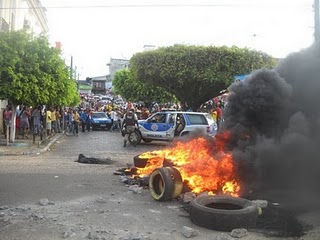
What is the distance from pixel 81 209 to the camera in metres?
7.08

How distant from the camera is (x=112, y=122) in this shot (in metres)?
29.6

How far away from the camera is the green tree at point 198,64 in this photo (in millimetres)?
25609

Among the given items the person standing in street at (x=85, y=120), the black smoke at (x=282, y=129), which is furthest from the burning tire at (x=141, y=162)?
the person standing in street at (x=85, y=120)

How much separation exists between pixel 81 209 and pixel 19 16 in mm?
24133

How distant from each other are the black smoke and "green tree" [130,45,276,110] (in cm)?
1650

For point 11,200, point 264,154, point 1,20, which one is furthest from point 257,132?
point 1,20

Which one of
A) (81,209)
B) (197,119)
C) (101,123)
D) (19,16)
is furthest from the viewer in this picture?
(101,123)

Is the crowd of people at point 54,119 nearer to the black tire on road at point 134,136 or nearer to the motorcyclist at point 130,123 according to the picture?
the motorcyclist at point 130,123

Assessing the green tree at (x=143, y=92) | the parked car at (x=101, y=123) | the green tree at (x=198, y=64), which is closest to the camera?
the green tree at (x=198, y=64)

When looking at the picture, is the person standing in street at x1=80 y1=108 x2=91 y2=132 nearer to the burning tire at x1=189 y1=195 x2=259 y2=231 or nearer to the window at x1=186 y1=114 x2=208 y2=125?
the window at x1=186 y1=114 x2=208 y2=125

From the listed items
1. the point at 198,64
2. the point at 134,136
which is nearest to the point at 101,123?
the point at 198,64

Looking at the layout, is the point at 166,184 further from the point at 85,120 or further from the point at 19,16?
the point at 19,16

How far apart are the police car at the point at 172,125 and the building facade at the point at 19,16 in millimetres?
6641

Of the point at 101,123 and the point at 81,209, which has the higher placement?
the point at 101,123
